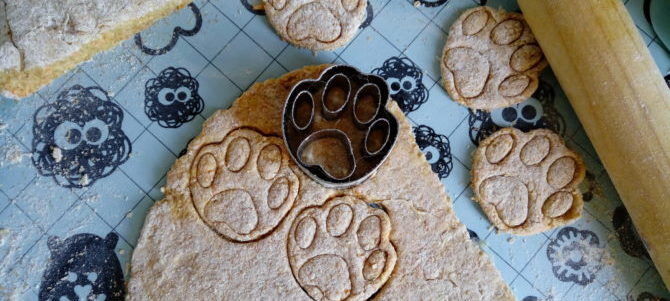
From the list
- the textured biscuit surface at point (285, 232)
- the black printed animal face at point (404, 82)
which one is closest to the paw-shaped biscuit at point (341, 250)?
the textured biscuit surface at point (285, 232)

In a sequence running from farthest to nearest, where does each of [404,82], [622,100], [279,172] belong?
[404,82] → [279,172] → [622,100]

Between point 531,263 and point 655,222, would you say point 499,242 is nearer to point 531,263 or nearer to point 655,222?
point 531,263

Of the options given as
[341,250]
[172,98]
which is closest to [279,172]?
[341,250]

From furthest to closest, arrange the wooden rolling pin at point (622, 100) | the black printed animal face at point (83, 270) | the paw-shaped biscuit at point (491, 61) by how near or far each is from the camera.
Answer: the paw-shaped biscuit at point (491, 61), the black printed animal face at point (83, 270), the wooden rolling pin at point (622, 100)

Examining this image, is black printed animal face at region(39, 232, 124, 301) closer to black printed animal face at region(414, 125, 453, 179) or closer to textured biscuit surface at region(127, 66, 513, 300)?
textured biscuit surface at region(127, 66, 513, 300)

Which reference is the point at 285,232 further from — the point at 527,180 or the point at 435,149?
the point at 527,180

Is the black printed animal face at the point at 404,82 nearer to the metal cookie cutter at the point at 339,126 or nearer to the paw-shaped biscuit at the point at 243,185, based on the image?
the metal cookie cutter at the point at 339,126

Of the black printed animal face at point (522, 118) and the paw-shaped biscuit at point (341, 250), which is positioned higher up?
the black printed animal face at point (522, 118)
